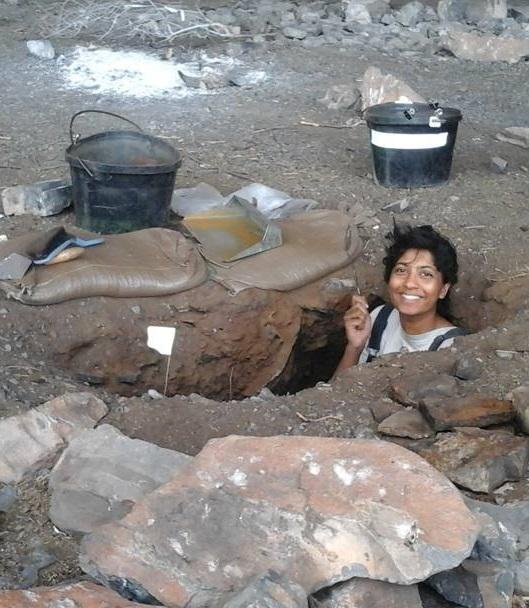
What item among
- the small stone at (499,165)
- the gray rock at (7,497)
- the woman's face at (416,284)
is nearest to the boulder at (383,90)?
the small stone at (499,165)

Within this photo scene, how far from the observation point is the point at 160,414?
3.53 meters

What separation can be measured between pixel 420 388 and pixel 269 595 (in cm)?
155

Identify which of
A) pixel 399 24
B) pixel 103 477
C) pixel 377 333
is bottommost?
pixel 399 24

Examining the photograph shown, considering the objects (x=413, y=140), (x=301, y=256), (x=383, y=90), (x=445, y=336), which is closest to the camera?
(x=445, y=336)

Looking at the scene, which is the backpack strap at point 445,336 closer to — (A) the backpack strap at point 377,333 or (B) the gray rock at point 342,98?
(A) the backpack strap at point 377,333

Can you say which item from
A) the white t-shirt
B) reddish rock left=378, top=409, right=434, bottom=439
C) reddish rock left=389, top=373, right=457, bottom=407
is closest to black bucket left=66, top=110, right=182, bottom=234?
the white t-shirt

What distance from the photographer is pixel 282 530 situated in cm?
248

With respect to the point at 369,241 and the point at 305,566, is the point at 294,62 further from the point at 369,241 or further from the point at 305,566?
the point at 305,566

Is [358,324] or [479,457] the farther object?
[358,324]

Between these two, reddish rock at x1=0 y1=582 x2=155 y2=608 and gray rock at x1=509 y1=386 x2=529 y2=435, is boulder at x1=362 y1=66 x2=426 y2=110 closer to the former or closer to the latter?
gray rock at x1=509 y1=386 x2=529 y2=435

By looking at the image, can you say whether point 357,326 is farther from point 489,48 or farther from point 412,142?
point 489,48

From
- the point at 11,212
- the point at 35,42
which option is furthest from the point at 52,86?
the point at 11,212

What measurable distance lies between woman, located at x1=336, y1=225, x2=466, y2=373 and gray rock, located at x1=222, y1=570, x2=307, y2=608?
2418 millimetres

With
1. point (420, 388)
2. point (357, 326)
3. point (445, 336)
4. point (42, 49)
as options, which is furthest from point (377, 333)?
point (42, 49)
